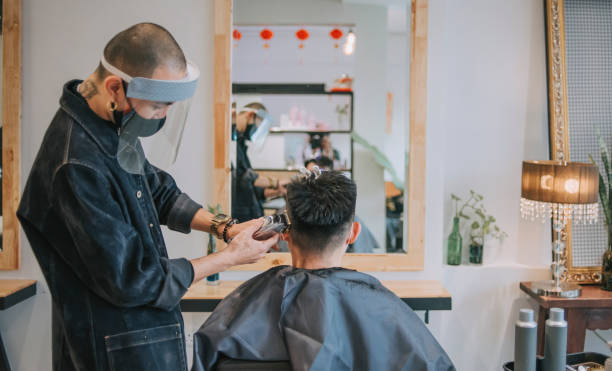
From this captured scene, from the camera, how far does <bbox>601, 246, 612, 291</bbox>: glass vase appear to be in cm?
277

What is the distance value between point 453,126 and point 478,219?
57 centimetres

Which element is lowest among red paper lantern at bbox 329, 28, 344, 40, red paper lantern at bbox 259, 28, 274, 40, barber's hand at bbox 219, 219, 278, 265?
barber's hand at bbox 219, 219, 278, 265

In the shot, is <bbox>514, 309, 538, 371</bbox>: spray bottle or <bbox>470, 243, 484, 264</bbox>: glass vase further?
<bbox>470, 243, 484, 264</bbox>: glass vase

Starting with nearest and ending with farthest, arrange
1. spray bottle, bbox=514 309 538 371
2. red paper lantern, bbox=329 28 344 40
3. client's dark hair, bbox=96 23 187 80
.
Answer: client's dark hair, bbox=96 23 187 80 < spray bottle, bbox=514 309 538 371 < red paper lantern, bbox=329 28 344 40

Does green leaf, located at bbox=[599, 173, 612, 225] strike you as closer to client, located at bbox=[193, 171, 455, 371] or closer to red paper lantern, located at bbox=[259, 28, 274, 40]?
client, located at bbox=[193, 171, 455, 371]

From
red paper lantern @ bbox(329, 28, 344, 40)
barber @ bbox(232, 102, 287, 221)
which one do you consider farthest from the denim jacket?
red paper lantern @ bbox(329, 28, 344, 40)

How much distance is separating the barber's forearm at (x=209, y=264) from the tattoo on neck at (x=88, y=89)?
1.88 ft

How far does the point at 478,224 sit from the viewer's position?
116 inches

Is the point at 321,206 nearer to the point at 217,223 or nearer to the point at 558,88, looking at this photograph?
the point at 217,223

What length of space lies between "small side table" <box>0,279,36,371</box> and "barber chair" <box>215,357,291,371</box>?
65.1 inches

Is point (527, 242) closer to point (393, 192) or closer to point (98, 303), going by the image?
point (393, 192)

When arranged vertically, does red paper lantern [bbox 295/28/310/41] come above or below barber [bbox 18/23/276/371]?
above

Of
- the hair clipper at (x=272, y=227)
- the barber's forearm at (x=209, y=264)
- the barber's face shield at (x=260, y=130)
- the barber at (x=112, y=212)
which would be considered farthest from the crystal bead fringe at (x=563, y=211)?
the barber at (x=112, y=212)

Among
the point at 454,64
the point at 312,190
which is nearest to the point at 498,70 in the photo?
the point at 454,64
